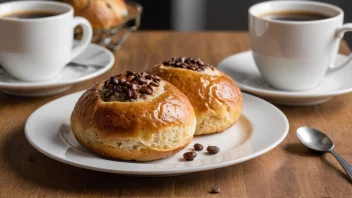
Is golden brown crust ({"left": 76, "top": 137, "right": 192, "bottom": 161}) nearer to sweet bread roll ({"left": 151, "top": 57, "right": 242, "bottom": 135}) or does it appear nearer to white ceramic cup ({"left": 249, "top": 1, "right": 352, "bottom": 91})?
sweet bread roll ({"left": 151, "top": 57, "right": 242, "bottom": 135})

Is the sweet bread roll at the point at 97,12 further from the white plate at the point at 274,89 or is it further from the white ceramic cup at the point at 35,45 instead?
the white plate at the point at 274,89

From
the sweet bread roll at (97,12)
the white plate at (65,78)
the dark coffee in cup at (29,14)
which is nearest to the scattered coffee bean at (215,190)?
the white plate at (65,78)

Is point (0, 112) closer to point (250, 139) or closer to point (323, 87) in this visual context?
point (250, 139)

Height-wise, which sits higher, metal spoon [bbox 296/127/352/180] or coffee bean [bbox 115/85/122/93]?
coffee bean [bbox 115/85/122/93]

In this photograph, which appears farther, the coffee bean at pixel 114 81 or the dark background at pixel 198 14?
the dark background at pixel 198 14

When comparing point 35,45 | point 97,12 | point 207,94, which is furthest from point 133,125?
point 97,12

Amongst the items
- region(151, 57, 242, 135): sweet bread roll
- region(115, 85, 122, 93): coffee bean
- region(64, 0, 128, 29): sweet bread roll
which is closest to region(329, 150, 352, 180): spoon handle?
region(151, 57, 242, 135): sweet bread roll
